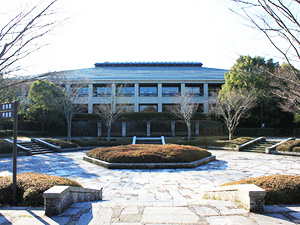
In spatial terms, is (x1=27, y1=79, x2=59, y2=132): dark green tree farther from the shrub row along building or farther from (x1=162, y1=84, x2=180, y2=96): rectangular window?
(x1=162, y1=84, x2=180, y2=96): rectangular window

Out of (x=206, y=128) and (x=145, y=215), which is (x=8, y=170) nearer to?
(x=145, y=215)

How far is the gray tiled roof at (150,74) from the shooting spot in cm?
3616

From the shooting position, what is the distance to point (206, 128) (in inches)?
1163

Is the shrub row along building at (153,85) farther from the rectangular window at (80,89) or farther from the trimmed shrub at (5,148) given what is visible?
the trimmed shrub at (5,148)

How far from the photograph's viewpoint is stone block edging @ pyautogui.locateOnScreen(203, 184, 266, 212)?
3.80 meters

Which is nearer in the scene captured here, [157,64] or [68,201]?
[68,201]

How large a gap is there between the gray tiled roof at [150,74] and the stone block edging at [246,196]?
3055 centimetres

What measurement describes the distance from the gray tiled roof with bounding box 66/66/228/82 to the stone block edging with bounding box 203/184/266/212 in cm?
3055

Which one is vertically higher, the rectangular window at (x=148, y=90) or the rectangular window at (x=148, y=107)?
the rectangular window at (x=148, y=90)

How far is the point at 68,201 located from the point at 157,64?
4328 cm

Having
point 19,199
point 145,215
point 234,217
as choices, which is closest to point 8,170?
point 19,199

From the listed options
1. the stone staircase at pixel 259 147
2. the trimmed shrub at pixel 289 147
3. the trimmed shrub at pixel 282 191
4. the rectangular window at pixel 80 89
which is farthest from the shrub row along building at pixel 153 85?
the trimmed shrub at pixel 282 191

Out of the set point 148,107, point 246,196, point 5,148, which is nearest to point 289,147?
point 246,196

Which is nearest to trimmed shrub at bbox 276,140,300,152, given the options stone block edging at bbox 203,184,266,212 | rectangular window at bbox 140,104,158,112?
stone block edging at bbox 203,184,266,212
